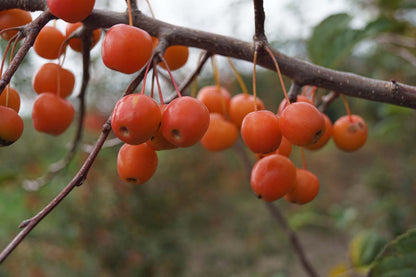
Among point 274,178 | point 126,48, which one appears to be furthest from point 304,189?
point 126,48

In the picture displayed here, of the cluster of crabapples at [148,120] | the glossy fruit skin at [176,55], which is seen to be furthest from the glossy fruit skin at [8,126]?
the glossy fruit skin at [176,55]

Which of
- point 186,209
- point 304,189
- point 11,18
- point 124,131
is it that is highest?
point 11,18

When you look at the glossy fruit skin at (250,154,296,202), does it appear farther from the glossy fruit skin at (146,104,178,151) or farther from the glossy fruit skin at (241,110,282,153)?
the glossy fruit skin at (146,104,178,151)

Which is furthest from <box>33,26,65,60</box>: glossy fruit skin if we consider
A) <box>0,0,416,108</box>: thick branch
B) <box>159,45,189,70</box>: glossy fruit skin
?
<box>159,45,189,70</box>: glossy fruit skin

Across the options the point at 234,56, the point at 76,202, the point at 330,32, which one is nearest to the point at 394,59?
the point at 330,32

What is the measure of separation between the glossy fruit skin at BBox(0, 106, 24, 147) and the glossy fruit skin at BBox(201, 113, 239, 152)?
0.42m

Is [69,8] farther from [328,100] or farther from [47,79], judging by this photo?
[328,100]

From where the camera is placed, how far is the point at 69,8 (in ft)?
1.65

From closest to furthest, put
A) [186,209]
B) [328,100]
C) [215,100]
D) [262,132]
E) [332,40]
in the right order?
[262,132] → [328,100] → [215,100] → [332,40] → [186,209]

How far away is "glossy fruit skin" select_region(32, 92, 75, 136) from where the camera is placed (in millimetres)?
705

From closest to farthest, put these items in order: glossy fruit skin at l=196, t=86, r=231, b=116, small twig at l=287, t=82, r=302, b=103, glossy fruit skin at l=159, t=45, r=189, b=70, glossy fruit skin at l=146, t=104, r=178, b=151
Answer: glossy fruit skin at l=146, t=104, r=178, b=151 → small twig at l=287, t=82, r=302, b=103 → glossy fruit skin at l=159, t=45, r=189, b=70 → glossy fruit skin at l=196, t=86, r=231, b=116

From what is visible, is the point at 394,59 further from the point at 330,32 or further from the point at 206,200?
the point at 206,200

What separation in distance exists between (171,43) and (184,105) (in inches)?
6.5

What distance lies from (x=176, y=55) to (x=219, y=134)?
0.21 m
